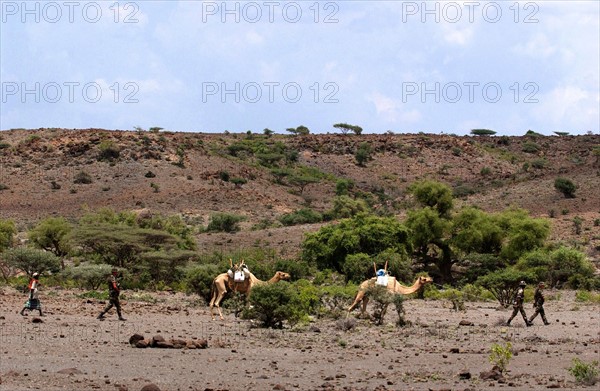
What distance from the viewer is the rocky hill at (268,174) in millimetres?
63906

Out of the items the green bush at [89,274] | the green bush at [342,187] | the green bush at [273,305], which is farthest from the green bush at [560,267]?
the green bush at [342,187]

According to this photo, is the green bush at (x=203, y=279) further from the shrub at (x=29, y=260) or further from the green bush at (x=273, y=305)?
the shrub at (x=29, y=260)

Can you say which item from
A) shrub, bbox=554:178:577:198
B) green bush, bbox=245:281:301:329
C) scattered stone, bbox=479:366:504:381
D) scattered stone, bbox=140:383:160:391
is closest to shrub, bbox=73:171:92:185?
shrub, bbox=554:178:577:198

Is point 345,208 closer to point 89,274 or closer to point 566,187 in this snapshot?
point 566,187

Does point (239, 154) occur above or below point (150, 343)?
above

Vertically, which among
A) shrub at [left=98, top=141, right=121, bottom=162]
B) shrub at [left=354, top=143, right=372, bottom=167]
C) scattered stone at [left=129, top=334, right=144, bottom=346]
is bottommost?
scattered stone at [left=129, top=334, right=144, bottom=346]

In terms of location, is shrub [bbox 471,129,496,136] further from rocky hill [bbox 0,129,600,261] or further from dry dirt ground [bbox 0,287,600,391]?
dry dirt ground [bbox 0,287,600,391]

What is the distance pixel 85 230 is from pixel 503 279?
16.5m

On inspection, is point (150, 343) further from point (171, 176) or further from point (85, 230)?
point (171, 176)

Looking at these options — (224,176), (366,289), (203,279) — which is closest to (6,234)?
(203,279)

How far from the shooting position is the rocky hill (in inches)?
2516

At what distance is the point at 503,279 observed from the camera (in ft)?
95.8

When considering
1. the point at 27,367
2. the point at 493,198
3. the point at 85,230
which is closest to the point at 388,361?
the point at 27,367

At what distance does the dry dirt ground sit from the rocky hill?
26614 millimetres
